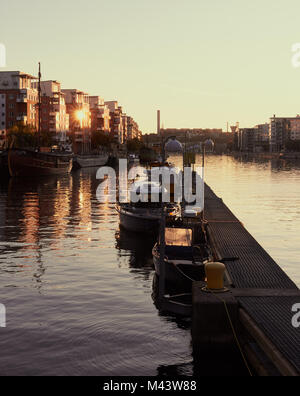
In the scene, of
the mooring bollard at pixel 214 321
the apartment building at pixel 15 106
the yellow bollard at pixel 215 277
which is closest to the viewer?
the mooring bollard at pixel 214 321

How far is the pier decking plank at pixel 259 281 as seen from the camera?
14.3 metres

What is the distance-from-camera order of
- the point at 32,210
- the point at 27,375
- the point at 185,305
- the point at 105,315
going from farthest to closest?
the point at 32,210
the point at 105,315
the point at 185,305
the point at 27,375

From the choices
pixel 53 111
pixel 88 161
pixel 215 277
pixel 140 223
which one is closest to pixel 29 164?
pixel 88 161

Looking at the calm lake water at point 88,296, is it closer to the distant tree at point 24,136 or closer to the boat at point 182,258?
the boat at point 182,258

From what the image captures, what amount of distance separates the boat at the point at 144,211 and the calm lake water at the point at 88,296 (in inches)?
31.5

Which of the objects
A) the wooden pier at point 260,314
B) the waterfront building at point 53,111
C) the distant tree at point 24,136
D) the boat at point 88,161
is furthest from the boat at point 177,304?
the waterfront building at point 53,111

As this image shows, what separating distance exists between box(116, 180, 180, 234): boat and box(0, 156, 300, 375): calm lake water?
80cm

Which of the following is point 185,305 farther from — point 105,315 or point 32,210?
point 32,210

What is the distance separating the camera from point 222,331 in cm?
1636

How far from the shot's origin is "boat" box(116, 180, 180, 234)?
37.5 meters

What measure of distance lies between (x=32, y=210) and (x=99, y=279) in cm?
2911

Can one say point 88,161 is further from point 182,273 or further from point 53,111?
point 182,273

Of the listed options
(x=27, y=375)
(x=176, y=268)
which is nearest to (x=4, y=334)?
(x=27, y=375)

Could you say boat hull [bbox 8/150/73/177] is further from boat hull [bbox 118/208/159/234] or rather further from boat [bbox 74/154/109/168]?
boat hull [bbox 118/208/159/234]
